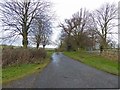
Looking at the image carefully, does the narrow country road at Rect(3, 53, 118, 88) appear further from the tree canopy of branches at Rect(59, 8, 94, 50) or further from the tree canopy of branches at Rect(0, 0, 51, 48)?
the tree canopy of branches at Rect(59, 8, 94, 50)

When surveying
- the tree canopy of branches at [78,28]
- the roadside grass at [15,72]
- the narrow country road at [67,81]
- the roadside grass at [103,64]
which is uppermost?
the tree canopy of branches at [78,28]

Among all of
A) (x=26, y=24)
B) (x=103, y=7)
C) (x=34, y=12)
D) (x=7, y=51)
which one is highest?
(x=103, y=7)

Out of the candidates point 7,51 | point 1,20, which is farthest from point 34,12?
point 7,51

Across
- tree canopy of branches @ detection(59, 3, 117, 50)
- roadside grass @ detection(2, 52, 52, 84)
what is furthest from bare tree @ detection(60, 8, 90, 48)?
roadside grass @ detection(2, 52, 52, 84)

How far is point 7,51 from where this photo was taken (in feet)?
59.9

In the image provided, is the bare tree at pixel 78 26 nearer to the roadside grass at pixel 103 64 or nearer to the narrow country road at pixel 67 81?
the roadside grass at pixel 103 64

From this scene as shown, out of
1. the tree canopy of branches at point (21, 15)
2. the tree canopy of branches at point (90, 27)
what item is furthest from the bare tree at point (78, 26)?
the tree canopy of branches at point (21, 15)

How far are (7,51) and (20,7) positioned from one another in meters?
15.6

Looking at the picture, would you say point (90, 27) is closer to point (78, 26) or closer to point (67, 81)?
point (78, 26)

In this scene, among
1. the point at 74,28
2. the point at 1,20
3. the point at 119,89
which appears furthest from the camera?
the point at 74,28

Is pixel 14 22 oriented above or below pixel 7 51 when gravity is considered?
above

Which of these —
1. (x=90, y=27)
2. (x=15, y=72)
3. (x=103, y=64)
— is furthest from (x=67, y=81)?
Result: (x=90, y=27)

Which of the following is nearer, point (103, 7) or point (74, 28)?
point (103, 7)

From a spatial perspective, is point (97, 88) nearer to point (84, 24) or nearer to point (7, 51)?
point (7, 51)
